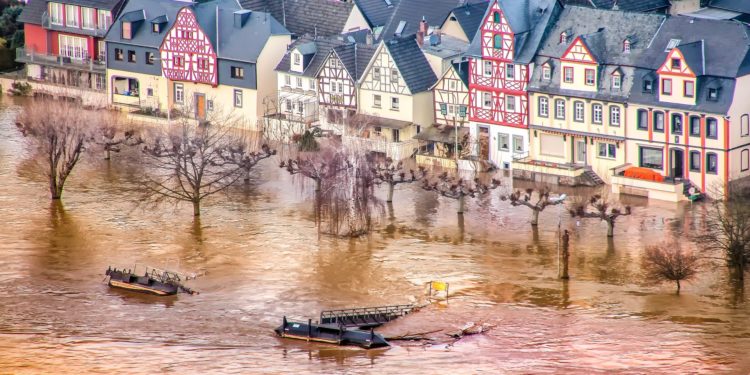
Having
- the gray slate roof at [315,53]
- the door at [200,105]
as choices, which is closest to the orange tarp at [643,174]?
the gray slate roof at [315,53]

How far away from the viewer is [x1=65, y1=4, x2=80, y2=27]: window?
150 metres

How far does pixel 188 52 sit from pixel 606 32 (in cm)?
3355

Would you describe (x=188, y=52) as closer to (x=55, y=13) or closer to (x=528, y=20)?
(x=55, y=13)

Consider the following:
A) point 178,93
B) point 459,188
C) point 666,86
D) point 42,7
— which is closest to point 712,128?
point 666,86

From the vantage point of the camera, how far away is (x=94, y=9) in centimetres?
14900

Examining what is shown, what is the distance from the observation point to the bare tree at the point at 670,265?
98562 millimetres

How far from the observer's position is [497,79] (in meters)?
125

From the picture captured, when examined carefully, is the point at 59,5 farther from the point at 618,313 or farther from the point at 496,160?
the point at 618,313

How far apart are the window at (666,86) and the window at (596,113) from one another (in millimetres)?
4841

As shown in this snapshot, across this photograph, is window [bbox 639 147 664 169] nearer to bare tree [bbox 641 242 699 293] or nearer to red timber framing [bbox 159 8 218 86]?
bare tree [bbox 641 242 699 293]

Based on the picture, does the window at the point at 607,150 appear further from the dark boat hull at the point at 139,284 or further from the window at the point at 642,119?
the dark boat hull at the point at 139,284

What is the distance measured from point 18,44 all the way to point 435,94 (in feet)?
146

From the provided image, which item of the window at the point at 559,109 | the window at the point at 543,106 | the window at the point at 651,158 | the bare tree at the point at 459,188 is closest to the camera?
the bare tree at the point at 459,188

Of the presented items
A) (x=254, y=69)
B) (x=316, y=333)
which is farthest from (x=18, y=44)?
(x=316, y=333)
